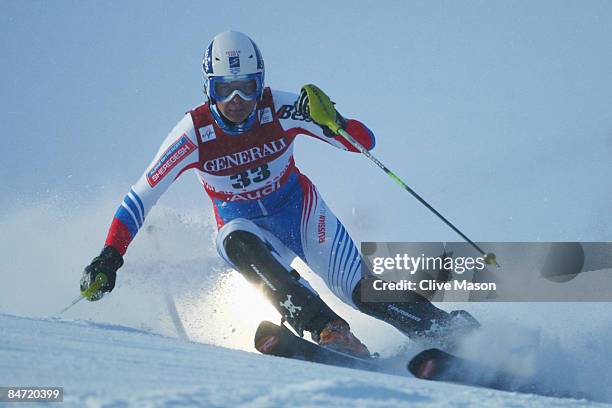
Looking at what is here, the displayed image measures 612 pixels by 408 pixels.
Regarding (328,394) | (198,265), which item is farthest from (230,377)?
(198,265)

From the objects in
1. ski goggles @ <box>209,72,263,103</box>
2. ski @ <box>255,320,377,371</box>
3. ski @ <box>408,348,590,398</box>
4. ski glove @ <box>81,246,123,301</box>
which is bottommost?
ski @ <box>408,348,590,398</box>

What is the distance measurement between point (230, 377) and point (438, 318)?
248 cm

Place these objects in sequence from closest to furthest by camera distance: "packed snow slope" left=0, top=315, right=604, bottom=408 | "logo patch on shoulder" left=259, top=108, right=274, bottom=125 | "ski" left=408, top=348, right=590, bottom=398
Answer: "packed snow slope" left=0, top=315, right=604, bottom=408 → "ski" left=408, top=348, right=590, bottom=398 → "logo patch on shoulder" left=259, top=108, right=274, bottom=125

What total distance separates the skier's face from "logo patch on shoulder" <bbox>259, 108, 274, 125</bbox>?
12 cm

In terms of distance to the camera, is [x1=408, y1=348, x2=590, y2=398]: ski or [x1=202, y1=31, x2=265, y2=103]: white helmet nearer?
[x1=408, y1=348, x2=590, y2=398]: ski

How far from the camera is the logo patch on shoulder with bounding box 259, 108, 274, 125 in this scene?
17.3 ft

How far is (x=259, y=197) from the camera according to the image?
541 centimetres

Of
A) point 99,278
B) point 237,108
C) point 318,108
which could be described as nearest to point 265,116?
point 237,108

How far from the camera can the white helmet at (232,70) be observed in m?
5.09

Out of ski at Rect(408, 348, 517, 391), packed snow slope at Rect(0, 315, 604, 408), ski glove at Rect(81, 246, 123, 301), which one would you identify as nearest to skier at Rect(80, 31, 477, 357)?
ski glove at Rect(81, 246, 123, 301)

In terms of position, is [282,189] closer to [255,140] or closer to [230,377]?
[255,140]

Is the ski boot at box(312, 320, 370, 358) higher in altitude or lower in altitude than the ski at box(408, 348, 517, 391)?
higher

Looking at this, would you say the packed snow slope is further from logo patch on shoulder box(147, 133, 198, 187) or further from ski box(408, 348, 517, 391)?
logo patch on shoulder box(147, 133, 198, 187)

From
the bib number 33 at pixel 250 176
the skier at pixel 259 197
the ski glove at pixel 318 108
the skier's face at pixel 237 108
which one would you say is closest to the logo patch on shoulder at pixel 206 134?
the skier at pixel 259 197
